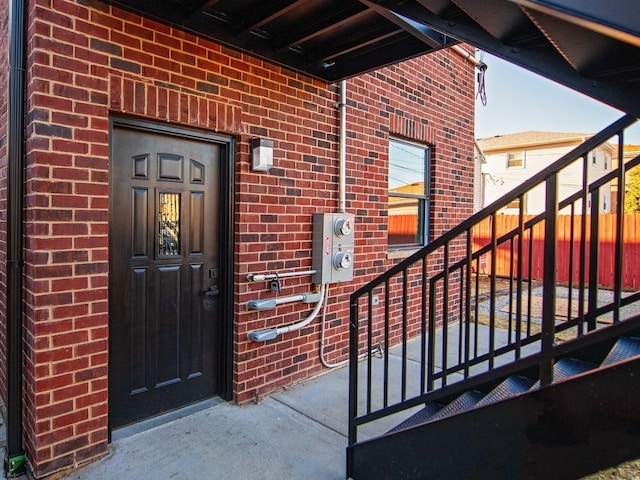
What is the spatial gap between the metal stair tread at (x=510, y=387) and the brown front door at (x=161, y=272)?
2.18 meters

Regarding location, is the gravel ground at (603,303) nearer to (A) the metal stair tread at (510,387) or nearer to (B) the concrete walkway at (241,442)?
(A) the metal stair tread at (510,387)

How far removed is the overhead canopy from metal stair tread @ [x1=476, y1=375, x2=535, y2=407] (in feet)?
4.73

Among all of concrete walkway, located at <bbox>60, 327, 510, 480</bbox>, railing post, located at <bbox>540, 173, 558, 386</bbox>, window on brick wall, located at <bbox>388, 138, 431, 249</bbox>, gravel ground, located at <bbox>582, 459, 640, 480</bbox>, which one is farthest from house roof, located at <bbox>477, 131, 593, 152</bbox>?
railing post, located at <bbox>540, 173, 558, 386</bbox>

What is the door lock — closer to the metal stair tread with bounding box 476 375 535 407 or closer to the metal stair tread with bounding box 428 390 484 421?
the metal stair tread with bounding box 428 390 484 421

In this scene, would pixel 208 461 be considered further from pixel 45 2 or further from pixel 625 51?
pixel 625 51

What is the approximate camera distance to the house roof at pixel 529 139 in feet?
Answer: 59.9

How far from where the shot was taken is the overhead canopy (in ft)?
5.20

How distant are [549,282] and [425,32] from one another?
81.5 inches

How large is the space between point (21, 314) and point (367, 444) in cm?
225

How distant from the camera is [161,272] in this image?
3104mm

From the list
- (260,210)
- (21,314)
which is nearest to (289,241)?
(260,210)

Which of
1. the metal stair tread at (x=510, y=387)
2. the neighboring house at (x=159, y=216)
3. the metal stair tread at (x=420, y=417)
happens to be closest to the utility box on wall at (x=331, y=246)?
the neighboring house at (x=159, y=216)

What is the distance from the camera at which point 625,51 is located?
1.75 m

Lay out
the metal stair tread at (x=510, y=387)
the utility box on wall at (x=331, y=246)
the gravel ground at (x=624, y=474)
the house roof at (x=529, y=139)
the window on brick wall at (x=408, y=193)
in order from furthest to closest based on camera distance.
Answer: the house roof at (x=529, y=139) → the window on brick wall at (x=408, y=193) → the utility box on wall at (x=331, y=246) → the gravel ground at (x=624, y=474) → the metal stair tread at (x=510, y=387)
